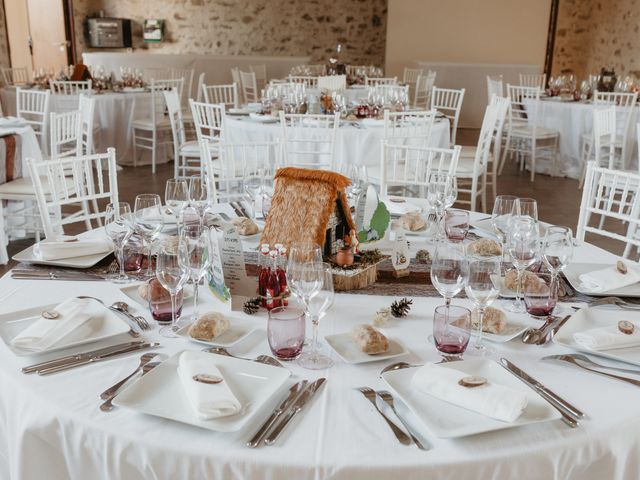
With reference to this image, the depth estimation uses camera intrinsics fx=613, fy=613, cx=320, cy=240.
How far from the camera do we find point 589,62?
10.8 m

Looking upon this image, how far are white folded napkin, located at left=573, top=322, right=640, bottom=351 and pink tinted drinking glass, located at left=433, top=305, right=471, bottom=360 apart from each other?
250 millimetres

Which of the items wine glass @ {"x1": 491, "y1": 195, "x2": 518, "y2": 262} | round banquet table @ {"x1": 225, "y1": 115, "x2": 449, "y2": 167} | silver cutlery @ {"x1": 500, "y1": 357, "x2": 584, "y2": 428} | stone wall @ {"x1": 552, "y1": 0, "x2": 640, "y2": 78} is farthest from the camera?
stone wall @ {"x1": 552, "y1": 0, "x2": 640, "y2": 78}

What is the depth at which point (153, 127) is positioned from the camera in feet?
22.2

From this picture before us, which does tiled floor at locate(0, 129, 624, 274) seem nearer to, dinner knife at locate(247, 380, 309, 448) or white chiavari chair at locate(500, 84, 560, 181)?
white chiavari chair at locate(500, 84, 560, 181)

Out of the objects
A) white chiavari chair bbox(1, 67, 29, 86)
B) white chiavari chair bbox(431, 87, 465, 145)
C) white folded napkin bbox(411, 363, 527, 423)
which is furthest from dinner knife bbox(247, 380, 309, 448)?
white chiavari chair bbox(1, 67, 29, 86)

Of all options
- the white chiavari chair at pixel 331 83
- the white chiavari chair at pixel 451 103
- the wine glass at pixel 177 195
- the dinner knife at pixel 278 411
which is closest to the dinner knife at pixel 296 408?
the dinner knife at pixel 278 411

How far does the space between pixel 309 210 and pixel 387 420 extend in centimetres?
73

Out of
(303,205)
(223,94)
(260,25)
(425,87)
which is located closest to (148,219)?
(303,205)

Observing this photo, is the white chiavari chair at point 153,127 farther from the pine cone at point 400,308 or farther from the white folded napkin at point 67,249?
the pine cone at point 400,308

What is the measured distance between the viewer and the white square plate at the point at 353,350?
1268 mm

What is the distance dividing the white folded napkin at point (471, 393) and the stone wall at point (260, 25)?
10.6 meters

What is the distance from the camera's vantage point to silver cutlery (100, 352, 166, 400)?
1127 mm

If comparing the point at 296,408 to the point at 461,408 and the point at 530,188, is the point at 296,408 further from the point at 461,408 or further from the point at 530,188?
the point at 530,188

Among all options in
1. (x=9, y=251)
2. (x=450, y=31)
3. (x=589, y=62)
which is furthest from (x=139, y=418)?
(x=589, y=62)
